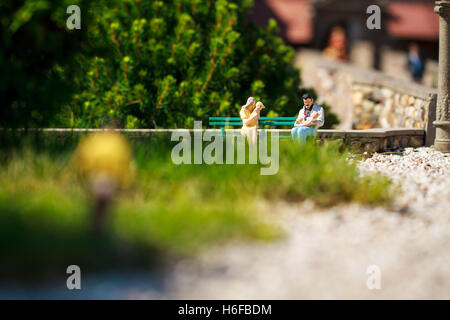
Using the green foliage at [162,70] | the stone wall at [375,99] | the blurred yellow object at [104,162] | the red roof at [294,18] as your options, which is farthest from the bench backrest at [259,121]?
the red roof at [294,18]

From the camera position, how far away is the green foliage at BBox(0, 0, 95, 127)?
5594mm

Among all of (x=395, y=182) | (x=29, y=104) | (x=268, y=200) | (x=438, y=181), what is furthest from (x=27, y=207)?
(x=438, y=181)

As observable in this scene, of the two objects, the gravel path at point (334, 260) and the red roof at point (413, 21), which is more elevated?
the red roof at point (413, 21)

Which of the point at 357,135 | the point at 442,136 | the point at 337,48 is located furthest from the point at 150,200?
the point at 337,48

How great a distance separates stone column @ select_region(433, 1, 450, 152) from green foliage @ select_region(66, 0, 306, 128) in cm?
270

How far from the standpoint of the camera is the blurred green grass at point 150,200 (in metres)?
4.84

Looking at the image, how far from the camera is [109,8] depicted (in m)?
10.2

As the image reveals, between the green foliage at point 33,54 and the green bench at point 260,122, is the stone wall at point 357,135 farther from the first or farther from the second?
the green foliage at point 33,54

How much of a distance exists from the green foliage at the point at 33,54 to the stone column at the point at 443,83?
5.88 metres

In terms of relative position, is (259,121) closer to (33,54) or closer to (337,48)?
(33,54)

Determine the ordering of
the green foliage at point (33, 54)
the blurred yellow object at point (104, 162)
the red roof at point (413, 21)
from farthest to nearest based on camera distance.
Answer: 1. the red roof at point (413, 21)
2. the green foliage at point (33, 54)
3. the blurred yellow object at point (104, 162)

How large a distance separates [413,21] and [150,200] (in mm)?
19655

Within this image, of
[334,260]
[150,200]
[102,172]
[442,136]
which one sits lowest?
[334,260]

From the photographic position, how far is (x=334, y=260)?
15.7 ft
